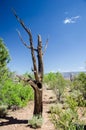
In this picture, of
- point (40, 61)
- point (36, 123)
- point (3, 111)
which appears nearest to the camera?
point (36, 123)

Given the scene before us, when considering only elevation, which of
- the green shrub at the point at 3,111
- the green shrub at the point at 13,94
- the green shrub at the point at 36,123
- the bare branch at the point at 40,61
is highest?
the bare branch at the point at 40,61

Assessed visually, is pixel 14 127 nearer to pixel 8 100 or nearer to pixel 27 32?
pixel 27 32

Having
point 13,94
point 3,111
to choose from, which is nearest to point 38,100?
point 3,111

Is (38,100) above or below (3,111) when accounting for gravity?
above

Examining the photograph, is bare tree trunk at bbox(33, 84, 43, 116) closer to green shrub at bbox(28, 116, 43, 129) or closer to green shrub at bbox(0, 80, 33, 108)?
green shrub at bbox(28, 116, 43, 129)

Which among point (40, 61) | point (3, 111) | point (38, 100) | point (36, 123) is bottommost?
point (36, 123)

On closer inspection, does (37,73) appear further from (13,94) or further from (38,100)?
(13,94)

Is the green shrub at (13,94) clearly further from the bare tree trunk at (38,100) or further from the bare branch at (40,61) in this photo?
the bare branch at (40,61)

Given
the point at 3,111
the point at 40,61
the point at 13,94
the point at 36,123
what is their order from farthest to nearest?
the point at 13,94
the point at 3,111
the point at 40,61
the point at 36,123

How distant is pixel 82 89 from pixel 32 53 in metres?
12.5

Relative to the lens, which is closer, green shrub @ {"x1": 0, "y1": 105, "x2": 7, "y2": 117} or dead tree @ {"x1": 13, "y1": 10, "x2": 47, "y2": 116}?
dead tree @ {"x1": 13, "y1": 10, "x2": 47, "y2": 116}

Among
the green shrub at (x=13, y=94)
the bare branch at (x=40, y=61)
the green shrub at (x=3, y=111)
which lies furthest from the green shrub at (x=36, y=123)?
the green shrub at (x=13, y=94)

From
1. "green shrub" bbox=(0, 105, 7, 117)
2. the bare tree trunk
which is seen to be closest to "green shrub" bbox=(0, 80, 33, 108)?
"green shrub" bbox=(0, 105, 7, 117)

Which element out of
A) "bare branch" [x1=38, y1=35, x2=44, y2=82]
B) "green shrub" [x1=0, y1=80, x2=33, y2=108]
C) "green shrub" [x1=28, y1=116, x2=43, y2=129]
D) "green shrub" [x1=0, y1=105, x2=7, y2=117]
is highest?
"bare branch" [x1=38, y1=35, x2=44, y2=82]
